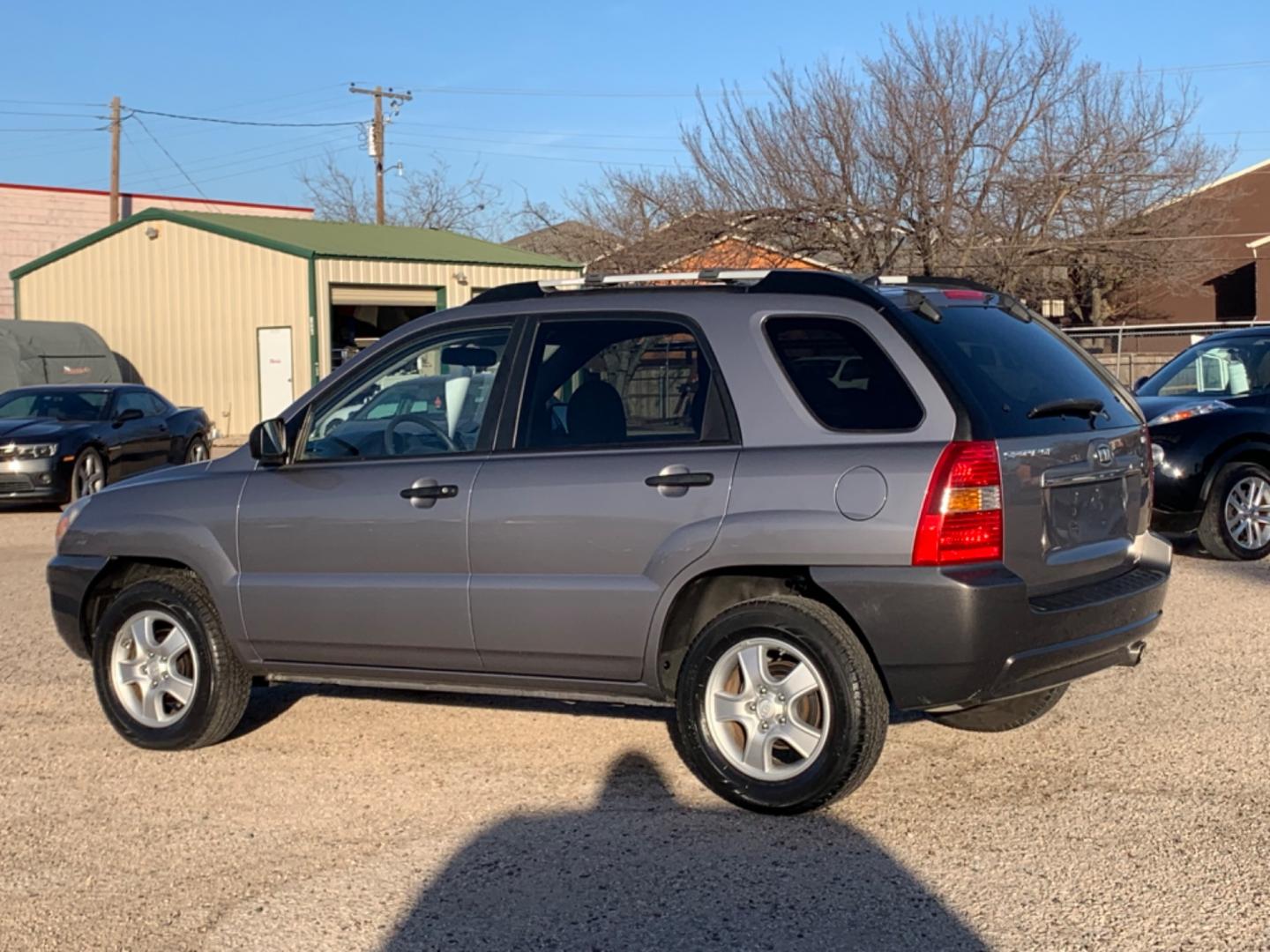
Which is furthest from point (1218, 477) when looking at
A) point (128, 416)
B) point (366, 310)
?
point (366, 310)

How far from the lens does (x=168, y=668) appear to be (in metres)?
6.42

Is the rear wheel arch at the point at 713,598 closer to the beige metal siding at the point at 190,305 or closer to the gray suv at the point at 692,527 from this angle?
the gray suv at the point at 692,527

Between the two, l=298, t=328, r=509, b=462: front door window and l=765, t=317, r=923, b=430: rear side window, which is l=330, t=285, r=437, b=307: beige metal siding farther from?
l=765, t=317, r=923, b=430: rear side window

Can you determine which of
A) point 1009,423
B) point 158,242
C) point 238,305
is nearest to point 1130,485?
point 1009,423

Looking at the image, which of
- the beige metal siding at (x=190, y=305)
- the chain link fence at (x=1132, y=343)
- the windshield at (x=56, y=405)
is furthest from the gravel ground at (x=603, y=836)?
the beige metal siding at (x=190, y=305)

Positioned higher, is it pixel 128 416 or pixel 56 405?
pixel 56 405

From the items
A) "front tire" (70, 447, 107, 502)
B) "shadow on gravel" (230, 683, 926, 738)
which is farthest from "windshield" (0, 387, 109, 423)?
"shadow on gravel" (230, 683, 926, 738)

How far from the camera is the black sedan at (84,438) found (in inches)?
630

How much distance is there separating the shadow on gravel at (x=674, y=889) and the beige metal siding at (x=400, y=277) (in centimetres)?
2646

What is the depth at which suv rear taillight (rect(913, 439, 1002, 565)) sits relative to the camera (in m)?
4.94

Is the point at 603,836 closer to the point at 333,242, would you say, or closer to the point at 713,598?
the point at 713,598

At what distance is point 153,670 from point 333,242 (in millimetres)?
28907

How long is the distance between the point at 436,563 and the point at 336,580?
49 cm

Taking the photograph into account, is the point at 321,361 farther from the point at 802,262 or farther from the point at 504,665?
the point at 504,665
